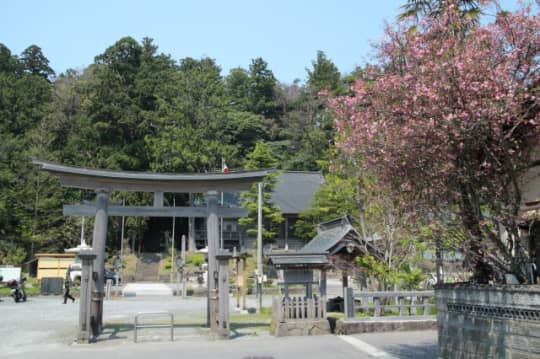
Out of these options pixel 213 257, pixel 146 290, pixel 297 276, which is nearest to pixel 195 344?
pixel 213 257

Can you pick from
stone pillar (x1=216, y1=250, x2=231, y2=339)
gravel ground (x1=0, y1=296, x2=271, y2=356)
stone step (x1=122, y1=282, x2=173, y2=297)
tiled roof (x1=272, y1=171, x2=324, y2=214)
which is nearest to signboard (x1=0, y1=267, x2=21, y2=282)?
gravel ground (x1=0, y1=296, x2=271, y2=356)

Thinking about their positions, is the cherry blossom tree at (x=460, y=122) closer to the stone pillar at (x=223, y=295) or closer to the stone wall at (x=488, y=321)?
the stone wall at (x=488, y=321)

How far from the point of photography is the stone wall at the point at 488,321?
650 cm

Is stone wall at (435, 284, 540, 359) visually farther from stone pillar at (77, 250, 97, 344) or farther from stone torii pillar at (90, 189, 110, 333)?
stone torii pillar at (90, 189, 110, 333)

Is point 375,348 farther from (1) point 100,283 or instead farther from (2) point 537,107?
(1) point 100,283

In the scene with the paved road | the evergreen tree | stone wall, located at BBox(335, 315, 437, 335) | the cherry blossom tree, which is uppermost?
the evergreen tree

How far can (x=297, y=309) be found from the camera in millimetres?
13492

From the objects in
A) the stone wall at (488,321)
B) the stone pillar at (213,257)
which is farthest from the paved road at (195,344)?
the stone wall at (488,321)

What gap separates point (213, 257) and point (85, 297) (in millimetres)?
3592

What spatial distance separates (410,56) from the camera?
25.1 feet

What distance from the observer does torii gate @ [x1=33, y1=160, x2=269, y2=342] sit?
12789mm

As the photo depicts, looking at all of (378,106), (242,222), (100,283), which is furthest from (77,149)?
(378,106)

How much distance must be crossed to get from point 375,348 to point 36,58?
75.0 metres

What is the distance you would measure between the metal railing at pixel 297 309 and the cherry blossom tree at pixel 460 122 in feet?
19.6
